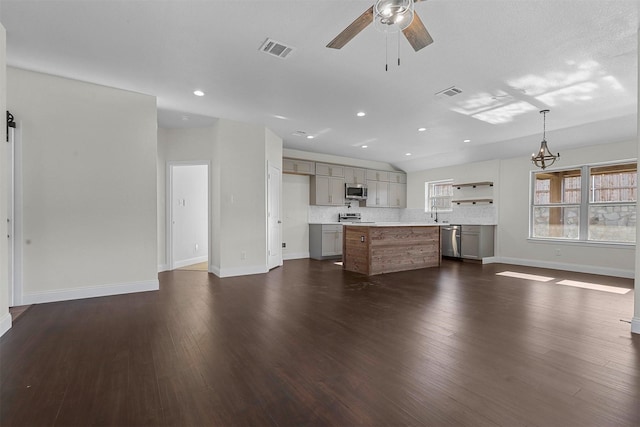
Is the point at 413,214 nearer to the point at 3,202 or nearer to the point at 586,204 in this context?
the point at 586,204

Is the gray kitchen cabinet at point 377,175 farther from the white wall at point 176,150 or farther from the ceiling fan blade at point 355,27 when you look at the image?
the ceiling fan blade at point 355,27

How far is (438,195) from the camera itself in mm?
8695

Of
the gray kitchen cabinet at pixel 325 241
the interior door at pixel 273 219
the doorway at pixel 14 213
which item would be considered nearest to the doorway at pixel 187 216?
the interior door at pixel 273 219

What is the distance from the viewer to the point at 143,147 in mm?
4160

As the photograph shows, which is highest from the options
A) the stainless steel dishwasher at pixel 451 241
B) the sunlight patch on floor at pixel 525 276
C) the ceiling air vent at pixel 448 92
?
the ceiling air vent at pixel 448 92

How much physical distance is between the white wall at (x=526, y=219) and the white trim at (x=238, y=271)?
5.79 m

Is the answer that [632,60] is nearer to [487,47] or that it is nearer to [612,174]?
[487,47]

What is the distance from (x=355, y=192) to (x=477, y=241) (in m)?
3.28

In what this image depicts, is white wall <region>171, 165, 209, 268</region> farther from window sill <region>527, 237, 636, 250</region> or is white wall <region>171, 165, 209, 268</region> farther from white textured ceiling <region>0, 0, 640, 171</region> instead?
window sill <region>527, 237, 636, 250</region>

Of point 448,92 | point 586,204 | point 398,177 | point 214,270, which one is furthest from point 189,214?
point 586,204

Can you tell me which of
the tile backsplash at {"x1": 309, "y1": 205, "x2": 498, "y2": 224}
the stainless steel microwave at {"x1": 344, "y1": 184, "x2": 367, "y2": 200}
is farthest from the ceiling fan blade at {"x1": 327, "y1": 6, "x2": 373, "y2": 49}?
the stainless steel microwave at {"x1": 344, "y1": 184, "x2": 367, "y2": 200}

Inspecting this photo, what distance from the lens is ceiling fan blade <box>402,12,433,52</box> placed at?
195 centimetres

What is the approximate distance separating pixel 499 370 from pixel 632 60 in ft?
11.7

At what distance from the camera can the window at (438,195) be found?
8.43 m
